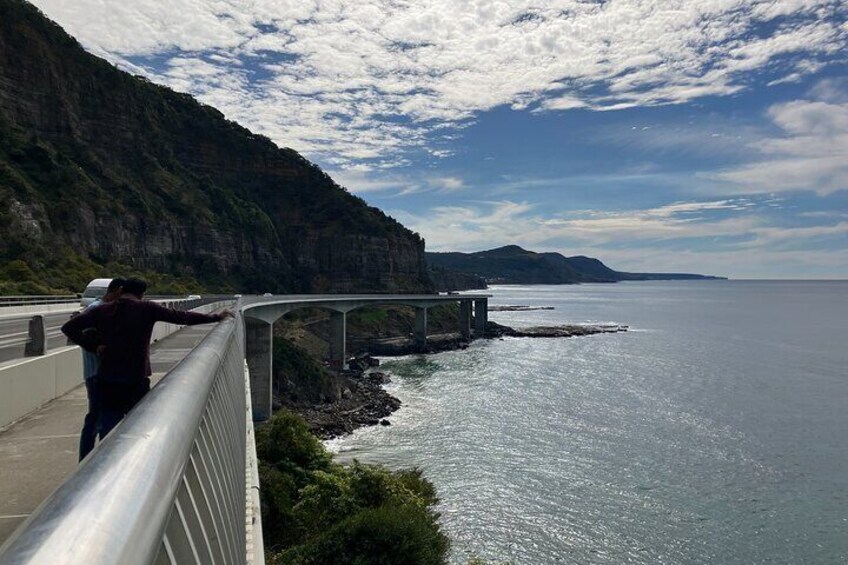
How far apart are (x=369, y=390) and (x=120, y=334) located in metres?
59.0

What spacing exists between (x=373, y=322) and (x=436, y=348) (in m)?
13.7

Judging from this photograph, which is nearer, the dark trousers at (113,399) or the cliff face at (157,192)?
the dark trousers at (113,399)

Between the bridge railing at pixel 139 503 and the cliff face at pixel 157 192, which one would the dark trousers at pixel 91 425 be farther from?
the cliff face at pixel 157 192

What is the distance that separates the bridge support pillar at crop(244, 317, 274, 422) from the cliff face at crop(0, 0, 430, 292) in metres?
24.8

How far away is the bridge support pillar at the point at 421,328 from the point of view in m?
103

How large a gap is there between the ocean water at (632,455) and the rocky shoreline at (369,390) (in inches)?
82.8

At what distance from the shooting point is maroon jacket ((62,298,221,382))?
5688mm

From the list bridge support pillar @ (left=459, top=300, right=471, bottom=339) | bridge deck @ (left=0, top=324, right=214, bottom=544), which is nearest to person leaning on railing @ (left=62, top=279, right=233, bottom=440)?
bridge deck @ (left=0, top=324, right=214, bottom=544)

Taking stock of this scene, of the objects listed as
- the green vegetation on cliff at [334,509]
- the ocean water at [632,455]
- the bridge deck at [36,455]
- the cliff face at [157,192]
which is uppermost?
the cliff face at [157,192]

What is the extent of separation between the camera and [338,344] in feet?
277

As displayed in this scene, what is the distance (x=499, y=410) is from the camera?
5112cm

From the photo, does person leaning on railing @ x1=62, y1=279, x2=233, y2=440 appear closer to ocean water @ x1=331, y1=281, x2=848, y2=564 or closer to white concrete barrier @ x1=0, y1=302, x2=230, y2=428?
white concrete barrier @ x1=0, y1=302, x2=230, y2=428

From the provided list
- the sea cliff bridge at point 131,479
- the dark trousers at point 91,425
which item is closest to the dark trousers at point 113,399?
the dark trousers at point 91,425

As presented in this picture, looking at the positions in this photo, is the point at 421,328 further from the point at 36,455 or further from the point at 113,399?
the point at 113,399
